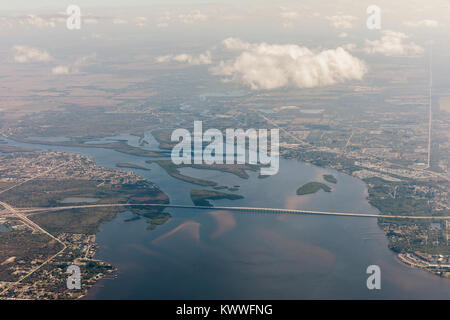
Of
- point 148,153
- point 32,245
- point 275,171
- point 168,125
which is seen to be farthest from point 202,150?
point 32,245

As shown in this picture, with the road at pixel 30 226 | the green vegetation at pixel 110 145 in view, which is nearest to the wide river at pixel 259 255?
the road at pixel 30 226

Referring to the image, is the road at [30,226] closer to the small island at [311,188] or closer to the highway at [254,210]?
the highway at [254,210]

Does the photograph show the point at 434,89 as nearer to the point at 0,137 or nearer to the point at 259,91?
the point at 259,91

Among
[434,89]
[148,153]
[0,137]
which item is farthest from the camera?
[434,89]

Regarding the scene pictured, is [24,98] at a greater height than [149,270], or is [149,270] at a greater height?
[24,98]

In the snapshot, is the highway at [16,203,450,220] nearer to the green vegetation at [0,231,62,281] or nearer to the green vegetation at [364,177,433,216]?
the green vegetation at [364,177,433,216]

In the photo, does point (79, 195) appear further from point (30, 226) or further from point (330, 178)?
point (330, 178)

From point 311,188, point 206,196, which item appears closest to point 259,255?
point 206,196
